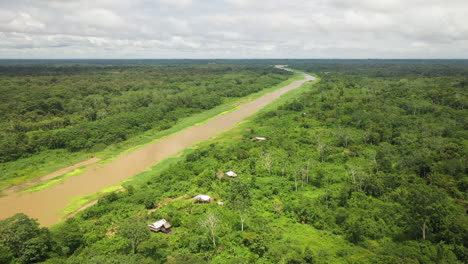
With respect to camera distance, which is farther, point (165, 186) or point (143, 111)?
point (143, 111)

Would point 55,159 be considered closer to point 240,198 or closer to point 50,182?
point 50,182

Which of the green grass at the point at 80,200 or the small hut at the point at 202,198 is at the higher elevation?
the small hut at the point at 202,198

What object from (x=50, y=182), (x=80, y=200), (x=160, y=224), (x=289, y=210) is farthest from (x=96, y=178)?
(x=289, y=210)

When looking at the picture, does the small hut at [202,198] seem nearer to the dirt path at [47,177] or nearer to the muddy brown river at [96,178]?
the muddy brown river at [96,178]

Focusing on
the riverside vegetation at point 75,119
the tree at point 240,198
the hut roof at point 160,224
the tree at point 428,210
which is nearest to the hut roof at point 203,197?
the tree at point 240,198

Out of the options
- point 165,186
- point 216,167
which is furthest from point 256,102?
point 165,186

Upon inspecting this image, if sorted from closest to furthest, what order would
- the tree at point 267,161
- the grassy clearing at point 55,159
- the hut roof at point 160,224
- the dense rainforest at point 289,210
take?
the dense rainforest at point 289,210
the hut roof at point 160,224
the tree at point 267,161
the grassy clearing at point 55,159

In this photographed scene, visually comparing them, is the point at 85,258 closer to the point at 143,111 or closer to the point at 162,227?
the point at 162,227
